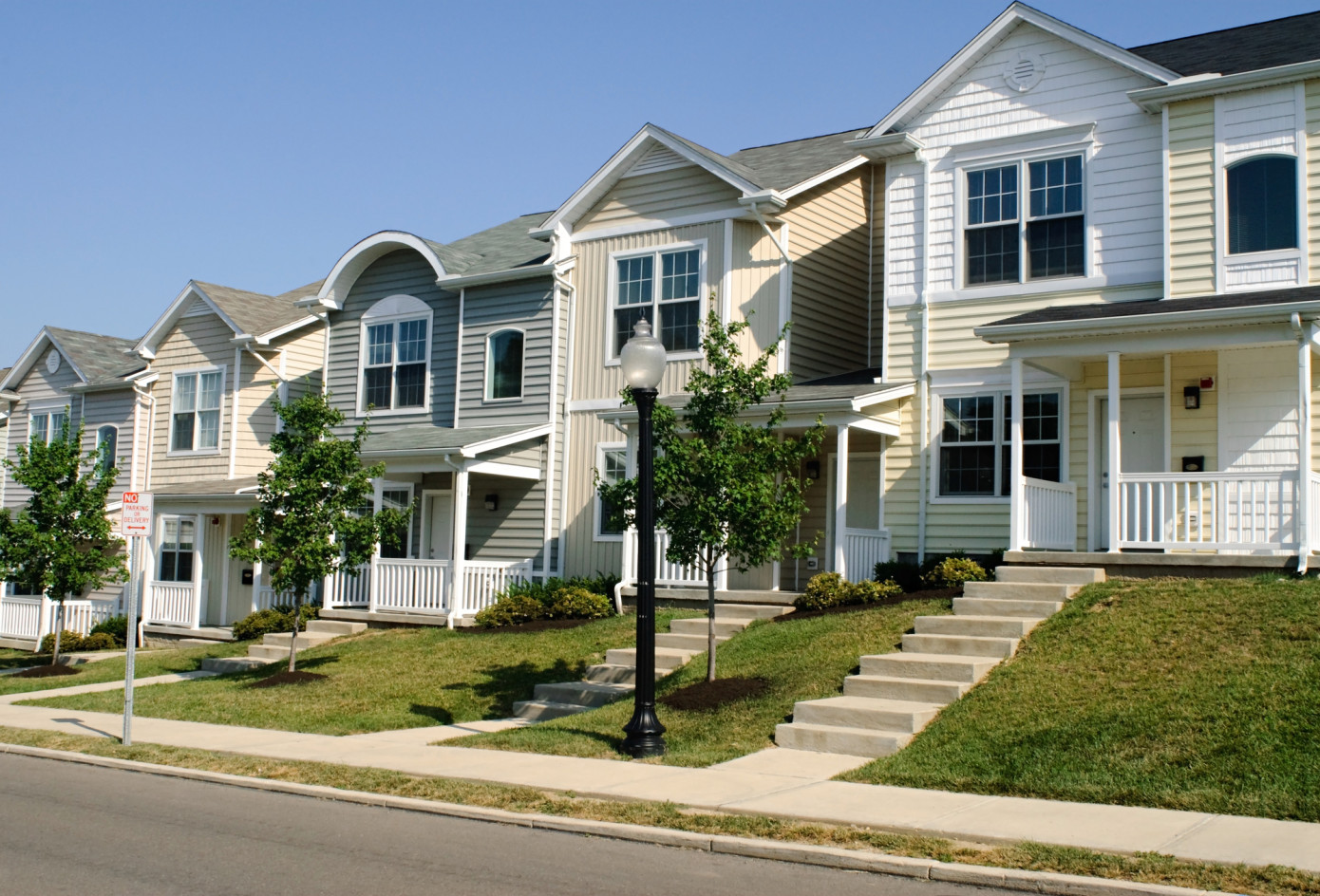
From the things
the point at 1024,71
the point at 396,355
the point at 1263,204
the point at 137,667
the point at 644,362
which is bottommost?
the point at 137,667

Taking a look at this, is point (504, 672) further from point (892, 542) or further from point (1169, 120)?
point (1169, 120)

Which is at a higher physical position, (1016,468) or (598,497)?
(1016,468)

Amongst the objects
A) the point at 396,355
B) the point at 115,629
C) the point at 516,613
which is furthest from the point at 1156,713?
the point at 115,629

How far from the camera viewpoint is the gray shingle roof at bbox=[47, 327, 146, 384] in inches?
1220

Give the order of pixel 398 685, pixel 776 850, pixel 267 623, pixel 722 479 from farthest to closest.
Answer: pixel 267 623 → pixel 398 685 → pixel 722 479 → pixel 776 850

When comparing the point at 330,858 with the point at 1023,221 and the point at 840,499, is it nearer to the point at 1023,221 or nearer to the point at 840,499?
the point at 840,499

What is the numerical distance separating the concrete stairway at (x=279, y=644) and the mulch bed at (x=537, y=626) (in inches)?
117

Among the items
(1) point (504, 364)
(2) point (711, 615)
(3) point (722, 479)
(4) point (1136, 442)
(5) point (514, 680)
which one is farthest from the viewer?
(1) point (504, 364)

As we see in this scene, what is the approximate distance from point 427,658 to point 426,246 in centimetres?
934

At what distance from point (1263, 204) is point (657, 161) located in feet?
32.1

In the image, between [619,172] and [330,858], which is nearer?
[330,858]

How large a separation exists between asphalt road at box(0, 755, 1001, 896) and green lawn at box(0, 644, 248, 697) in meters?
10.5

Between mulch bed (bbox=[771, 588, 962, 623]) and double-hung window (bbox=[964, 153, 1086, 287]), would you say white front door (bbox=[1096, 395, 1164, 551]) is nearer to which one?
double-hung window (bbox=[964, 153, 1086, 287])

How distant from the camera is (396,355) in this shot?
2469 centimetres
